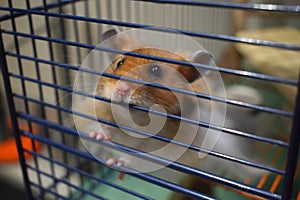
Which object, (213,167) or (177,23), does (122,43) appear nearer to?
(213,167)

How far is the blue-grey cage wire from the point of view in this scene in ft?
1.37

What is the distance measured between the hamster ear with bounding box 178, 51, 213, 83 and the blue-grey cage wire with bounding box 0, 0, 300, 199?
2.5 inches

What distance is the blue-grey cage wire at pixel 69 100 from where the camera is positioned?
16.4 inches

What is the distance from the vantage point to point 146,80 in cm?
58

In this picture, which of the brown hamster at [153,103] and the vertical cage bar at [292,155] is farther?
the brown hamster at [153,103]

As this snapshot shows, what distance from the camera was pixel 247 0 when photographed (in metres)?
1.80

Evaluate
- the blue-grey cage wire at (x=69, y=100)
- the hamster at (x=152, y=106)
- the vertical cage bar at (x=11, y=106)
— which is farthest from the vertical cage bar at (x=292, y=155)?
the vertical cage bar at (x=11, y=106)

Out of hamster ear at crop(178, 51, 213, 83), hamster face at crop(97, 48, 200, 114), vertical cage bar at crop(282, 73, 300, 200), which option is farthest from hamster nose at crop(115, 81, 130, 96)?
vertical cage bar at crop(282, 73, 300, 200)

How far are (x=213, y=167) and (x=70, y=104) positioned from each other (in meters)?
0.35

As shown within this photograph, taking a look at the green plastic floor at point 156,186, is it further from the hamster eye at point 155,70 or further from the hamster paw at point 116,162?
the hamster eye at point 155,70

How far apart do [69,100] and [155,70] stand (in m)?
0.21

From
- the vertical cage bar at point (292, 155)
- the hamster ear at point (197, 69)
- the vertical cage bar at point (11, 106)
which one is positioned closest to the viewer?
the vertical cage bar at point (292, 155)

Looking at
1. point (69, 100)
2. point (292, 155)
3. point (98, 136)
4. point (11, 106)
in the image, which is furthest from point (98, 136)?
point (292, 155)

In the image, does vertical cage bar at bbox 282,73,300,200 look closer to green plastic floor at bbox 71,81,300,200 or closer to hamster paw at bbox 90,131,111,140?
green plastic floor at bbox 71,81,300,200
